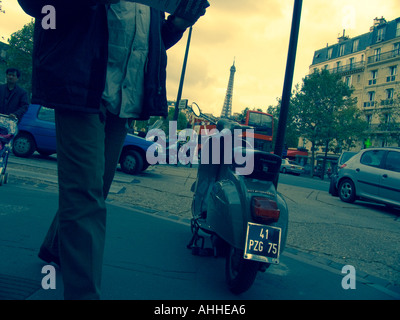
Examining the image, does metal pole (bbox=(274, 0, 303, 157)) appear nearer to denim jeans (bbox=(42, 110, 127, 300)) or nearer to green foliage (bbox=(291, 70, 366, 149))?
denim jeans (bbox=(42, 110, 127, 300))

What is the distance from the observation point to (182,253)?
11.8ft

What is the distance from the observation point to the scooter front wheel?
255 centimetres

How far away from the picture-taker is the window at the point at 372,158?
9.59 meters

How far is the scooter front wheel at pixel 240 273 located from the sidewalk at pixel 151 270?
0.27ft

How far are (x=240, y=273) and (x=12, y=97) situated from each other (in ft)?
16.8

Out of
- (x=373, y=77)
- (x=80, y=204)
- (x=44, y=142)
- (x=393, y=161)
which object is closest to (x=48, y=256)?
(x=80, y=204)

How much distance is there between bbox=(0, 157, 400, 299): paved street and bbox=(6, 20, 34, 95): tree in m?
44.7

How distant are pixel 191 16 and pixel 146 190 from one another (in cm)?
579

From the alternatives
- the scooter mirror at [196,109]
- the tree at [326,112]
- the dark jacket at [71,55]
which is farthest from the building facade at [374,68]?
the dark jacket at [71,55]

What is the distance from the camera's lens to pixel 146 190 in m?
7.58

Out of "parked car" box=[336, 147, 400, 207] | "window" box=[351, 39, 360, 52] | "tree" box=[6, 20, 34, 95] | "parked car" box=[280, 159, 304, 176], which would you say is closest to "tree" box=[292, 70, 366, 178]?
"parked car" box=[280, 159, 304, 176]

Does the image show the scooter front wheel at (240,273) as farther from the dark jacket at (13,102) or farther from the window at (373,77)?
the window at (373,77)
